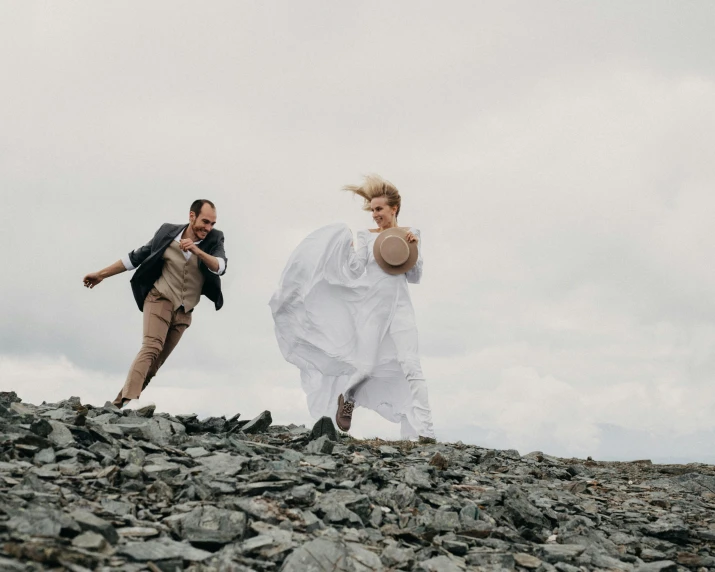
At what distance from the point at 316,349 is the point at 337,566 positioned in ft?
21.9

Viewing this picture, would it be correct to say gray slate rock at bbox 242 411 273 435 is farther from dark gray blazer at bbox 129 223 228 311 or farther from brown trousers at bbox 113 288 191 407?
dark gray blazer at bbox 129 223 228 311

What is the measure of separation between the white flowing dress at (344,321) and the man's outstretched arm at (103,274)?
8.15 feet

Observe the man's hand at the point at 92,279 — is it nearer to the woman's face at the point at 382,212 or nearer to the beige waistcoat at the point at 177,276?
the beige waistcoat at the point at 177,276

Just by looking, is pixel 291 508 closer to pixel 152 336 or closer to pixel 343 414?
pixel 152 336

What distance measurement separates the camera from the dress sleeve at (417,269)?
1046cm

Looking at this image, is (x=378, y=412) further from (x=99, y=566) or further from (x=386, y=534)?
(x=99, y=566)

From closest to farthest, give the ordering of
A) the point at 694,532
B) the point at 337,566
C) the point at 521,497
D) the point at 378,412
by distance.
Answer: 1. the point at 337,566
2. the point at 521,497
3. the point at 694,532
4. the point at 378,412

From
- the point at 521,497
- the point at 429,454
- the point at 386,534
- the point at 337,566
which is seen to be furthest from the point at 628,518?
the point at 337,566

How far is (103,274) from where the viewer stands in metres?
9.04

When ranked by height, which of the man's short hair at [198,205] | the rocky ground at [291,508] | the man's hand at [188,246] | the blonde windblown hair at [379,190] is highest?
the blonde windblown hair at [379,190]

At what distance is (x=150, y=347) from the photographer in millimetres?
8742

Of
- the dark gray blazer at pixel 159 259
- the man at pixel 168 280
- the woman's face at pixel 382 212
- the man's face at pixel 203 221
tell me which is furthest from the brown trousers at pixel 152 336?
the woman's face at pixel 382 212

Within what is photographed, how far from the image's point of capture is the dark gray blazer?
347 inches

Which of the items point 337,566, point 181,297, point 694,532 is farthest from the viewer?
point 181,297
